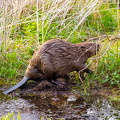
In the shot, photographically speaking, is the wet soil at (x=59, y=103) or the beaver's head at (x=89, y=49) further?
the beaver's head at (x=89, y=49)

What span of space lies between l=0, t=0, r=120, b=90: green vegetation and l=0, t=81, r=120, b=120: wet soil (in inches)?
13.2

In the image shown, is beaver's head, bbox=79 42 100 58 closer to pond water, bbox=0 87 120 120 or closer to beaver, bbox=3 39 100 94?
beaver, bbox=3 39 100 94

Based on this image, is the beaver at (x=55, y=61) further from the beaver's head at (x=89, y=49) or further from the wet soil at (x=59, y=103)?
the wet soil at (x=59, y=103)

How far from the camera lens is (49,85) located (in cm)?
421

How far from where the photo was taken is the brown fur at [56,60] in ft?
13.6

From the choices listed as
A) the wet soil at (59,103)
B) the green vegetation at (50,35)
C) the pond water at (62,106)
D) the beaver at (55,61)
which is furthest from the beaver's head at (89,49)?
the pond water at (62,106)

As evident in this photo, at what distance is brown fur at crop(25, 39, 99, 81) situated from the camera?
13.6ft

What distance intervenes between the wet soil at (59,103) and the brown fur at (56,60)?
0.18m

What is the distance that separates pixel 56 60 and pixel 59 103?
2.59ft

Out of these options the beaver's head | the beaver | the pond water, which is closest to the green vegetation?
the beaver's head

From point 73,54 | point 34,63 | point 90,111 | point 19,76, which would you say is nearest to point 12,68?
point 19,76

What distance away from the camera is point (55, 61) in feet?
13.9

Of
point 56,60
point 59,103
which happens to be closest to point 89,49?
point 56,60

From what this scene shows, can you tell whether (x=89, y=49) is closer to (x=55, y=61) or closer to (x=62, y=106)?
(x=55, y=61)
